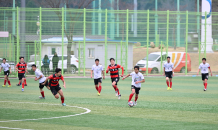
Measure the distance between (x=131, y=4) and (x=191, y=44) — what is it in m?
21.1

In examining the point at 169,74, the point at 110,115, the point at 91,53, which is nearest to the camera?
the point at 110,115

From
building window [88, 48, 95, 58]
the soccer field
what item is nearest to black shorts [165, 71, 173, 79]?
the soccer field

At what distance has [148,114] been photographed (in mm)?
11148

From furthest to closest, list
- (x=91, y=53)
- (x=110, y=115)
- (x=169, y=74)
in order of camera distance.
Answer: (x=91, y=53) → (x=169, y=74) → (x=110, y=115)

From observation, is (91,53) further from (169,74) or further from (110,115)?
(110,115)

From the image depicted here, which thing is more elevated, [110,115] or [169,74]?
[169,74]

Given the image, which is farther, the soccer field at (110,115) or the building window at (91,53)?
the building window at (91,53)

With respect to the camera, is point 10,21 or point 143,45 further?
point 143,45

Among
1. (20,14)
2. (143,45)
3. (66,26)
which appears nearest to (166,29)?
(143,45)

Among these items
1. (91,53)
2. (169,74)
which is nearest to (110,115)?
(169,74)

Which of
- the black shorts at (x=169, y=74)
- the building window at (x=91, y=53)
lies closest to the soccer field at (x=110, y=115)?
the black shorts at (x=169, y=74)

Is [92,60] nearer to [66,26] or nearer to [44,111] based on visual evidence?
[66,26]

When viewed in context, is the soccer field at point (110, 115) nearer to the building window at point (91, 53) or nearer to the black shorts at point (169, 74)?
the black shorts at point (169, 74)

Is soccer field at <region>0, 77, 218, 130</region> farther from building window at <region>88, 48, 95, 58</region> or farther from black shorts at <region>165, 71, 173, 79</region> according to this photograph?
building window at <region>88, 48, 95, 58</region>
